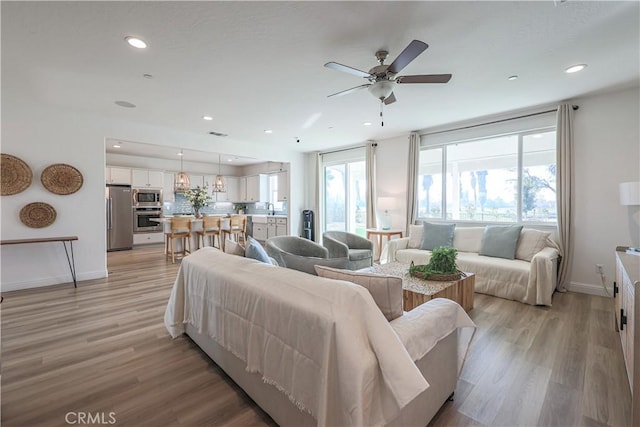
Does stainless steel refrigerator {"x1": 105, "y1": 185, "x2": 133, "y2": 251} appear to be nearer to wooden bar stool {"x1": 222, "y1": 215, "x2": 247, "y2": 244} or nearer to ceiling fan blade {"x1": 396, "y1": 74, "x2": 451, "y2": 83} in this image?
wooden bar stool {"x1": 222, "y1": 215, "x2": 247, "y2": 244}

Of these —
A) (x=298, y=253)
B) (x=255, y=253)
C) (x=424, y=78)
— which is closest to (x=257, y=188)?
(x=298, y=253)

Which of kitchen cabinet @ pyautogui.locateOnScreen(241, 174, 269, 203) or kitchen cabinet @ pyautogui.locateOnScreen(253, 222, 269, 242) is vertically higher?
kitchen cabinet @ pyautogui.locateOnScreen(241, 174, 269, 203)

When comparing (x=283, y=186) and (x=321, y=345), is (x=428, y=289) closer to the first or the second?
(x=321, y=345)

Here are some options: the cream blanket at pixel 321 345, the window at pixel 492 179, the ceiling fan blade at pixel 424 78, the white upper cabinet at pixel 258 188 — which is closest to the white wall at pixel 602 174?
the window at pixel 492 179

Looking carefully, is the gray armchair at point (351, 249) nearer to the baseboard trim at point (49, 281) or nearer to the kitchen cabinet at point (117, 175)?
the baseboard trim at point (49, 281)

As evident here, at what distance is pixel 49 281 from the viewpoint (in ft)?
13.4

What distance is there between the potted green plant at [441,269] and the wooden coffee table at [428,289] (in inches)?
2.0

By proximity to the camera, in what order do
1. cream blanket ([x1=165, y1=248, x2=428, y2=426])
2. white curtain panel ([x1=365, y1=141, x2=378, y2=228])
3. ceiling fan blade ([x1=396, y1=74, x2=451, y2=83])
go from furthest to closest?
1. white curtain panel ([x1=365, y1=141, x2=378, y2=228])
2. ceiling fan blade ([x1=396, y1=74, x2=451, y2=83])
3. cream blanket ([x1=165, y1=248, x2=428, y2=426])

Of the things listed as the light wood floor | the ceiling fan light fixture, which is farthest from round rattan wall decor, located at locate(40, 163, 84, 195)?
the ceiling fan light fixture

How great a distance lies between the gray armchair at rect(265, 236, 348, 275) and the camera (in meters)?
2.84

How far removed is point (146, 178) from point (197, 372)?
707 centimetres

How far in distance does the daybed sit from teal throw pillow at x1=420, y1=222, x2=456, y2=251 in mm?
2970

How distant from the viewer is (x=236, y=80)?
3146 millimetres

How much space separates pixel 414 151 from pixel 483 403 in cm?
442
